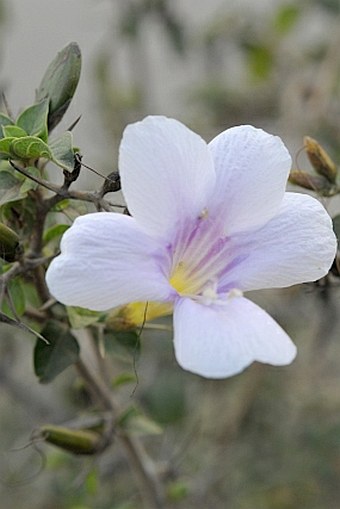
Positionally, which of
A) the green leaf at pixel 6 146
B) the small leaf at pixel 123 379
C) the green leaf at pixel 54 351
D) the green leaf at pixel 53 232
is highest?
the green leaf at pixel 6 146

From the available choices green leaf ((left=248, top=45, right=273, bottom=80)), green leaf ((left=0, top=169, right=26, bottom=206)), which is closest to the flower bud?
green leaf ((left=0, top=169, right=26, bottom=206))

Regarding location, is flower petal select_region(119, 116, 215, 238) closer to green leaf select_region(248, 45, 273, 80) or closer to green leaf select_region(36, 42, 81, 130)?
green leaf select_region(36, 42, 81, 130)

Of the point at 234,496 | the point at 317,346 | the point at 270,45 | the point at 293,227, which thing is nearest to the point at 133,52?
the point at 270,45

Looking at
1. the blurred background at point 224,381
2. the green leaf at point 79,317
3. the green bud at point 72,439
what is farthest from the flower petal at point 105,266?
the blurred background at point 224,381

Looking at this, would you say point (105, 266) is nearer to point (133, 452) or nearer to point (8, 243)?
point (8, 243)

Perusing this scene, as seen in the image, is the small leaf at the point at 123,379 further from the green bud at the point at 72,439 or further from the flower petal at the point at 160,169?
the flower petal at the point at 160,169

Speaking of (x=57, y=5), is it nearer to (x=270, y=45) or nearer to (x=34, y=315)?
(x=270, y=45)

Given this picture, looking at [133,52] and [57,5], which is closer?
[133,52]
